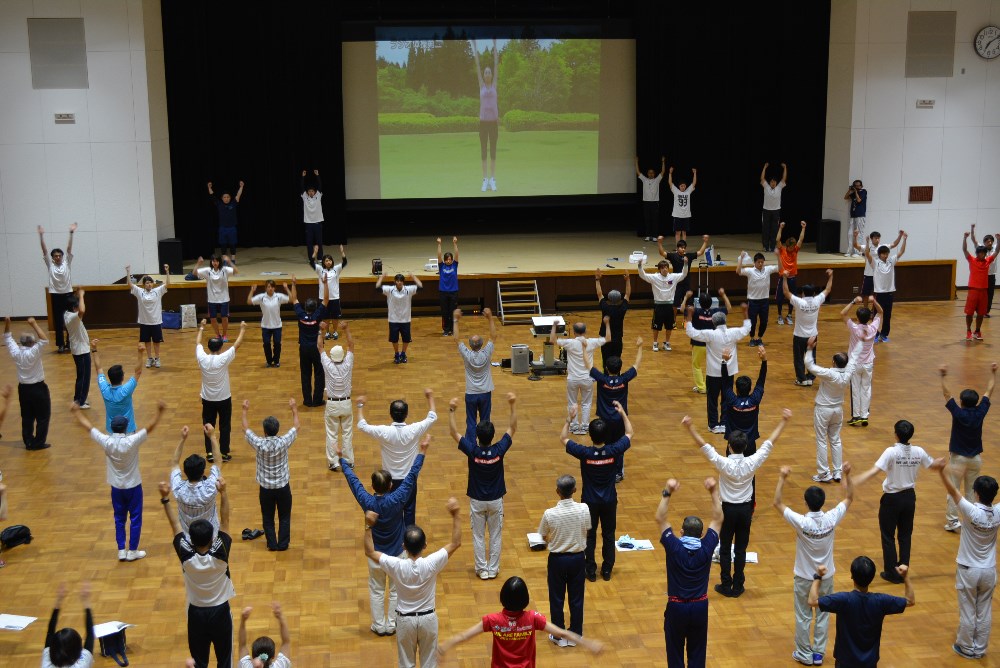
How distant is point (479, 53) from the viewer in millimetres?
24922

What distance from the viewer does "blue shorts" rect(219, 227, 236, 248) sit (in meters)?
22.4

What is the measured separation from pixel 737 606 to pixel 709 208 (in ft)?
59.6

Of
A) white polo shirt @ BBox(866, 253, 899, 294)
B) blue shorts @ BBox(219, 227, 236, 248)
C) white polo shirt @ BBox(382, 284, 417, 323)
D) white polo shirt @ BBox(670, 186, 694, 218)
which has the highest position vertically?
white polo shirt @ BBox(670, 186, 694, 218)

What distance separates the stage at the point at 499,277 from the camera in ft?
67.7

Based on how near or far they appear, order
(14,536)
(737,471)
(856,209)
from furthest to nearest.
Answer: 1. (856,209)
2. (14,536)
3. (737,471)

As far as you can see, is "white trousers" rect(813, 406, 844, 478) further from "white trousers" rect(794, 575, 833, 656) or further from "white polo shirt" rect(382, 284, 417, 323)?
"white polo shirt" rect(382, 284, 417, 323)

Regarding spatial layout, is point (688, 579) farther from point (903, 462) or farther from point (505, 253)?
point (505, 253)

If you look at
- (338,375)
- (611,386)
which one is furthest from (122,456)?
(611,386)

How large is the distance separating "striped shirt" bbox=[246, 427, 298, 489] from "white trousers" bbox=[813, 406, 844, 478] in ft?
18.4

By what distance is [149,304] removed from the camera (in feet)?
55.4

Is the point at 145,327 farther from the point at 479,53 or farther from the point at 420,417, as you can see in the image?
the point at 479,53

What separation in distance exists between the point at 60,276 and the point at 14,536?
8.08 meters

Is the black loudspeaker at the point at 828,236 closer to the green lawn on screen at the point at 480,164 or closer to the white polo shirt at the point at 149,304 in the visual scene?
the green lawn on screen at the point at 480,164

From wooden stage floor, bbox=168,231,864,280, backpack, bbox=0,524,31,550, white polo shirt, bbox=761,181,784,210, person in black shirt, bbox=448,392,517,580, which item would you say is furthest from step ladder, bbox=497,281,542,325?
backpack, bbox=0,524,31,550
